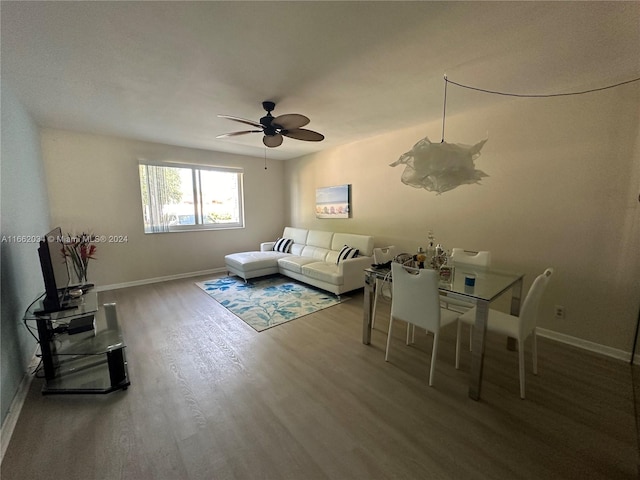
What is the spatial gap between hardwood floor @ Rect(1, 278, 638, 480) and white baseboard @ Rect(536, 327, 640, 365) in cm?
11

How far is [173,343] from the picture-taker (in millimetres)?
2600

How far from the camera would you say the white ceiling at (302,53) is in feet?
4.83

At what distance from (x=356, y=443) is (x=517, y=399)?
1.24 metres

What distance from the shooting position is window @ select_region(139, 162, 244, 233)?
179 inches

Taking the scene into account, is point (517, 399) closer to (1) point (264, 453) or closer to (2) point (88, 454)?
(1) point (264, 453)

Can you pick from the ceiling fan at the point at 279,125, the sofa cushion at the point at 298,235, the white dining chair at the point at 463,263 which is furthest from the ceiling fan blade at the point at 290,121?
the sofa cushion at the point at 298,235

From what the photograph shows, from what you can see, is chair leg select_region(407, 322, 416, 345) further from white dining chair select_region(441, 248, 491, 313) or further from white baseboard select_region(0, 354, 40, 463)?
white baseboard select_region(0, 354, 40, 463)

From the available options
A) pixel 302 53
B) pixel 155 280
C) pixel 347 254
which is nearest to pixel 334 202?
pixel 347 254

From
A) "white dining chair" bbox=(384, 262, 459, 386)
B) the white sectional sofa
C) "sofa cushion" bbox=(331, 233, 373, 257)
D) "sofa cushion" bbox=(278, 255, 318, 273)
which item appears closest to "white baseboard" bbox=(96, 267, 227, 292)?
the white sectional sofa

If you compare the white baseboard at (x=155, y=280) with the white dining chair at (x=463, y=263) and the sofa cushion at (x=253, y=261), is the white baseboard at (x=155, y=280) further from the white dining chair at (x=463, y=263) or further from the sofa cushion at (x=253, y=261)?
the white dining chair at (x=463, y=263)

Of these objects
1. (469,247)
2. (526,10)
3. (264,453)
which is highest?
(526,10)

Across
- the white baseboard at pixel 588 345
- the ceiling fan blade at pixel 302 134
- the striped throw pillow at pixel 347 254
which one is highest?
the ceiling fan blade at pixel 302 134

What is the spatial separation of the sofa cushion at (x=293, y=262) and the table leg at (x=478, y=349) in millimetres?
2850

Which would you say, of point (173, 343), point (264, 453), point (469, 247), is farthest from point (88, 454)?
point (469, 247)
